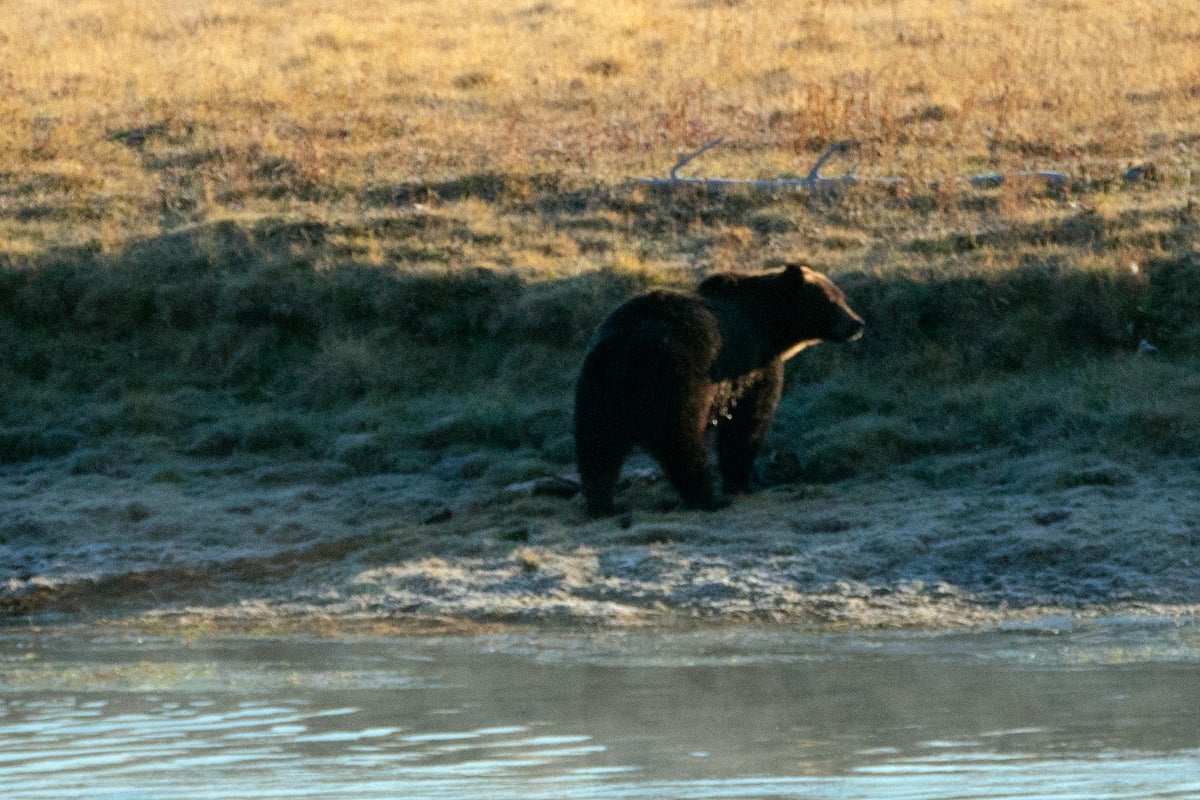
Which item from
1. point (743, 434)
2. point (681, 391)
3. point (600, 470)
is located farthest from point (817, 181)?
point (600, 470)

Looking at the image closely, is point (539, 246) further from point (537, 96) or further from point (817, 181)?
point (537, 96)

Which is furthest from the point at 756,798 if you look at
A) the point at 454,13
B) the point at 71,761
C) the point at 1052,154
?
the point at 454,13

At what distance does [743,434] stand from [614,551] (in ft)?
5.23

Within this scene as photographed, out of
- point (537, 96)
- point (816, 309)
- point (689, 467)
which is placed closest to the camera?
point (689, 467)

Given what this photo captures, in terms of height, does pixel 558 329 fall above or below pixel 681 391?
above

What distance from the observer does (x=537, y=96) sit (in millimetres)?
20281

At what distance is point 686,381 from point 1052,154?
25.7 feet

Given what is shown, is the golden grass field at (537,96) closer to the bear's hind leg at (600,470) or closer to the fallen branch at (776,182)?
the fallen branch at (776,182)

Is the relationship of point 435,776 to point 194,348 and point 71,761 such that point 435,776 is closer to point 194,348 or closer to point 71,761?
point 71,761

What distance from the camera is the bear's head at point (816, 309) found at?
1094 centimetres

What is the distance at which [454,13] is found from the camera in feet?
88.3

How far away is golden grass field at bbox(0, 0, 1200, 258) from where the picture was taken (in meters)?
16.4

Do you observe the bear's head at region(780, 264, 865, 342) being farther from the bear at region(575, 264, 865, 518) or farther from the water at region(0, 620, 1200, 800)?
the water at region(0, 620, 1200, 800)

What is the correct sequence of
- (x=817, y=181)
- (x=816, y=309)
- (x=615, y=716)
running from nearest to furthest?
1. (x=615, y=716)
2. (x=816, y=309)
3. (x=817, y=181)
